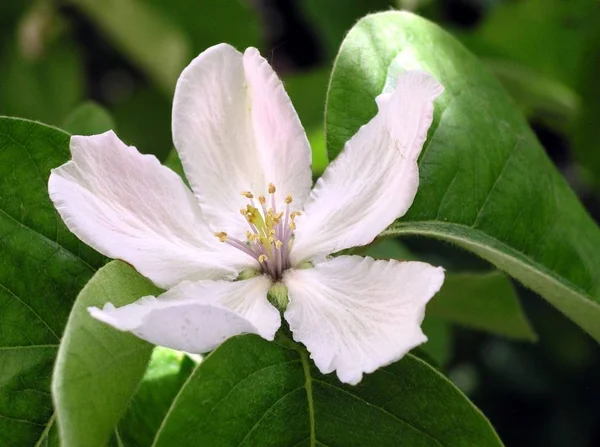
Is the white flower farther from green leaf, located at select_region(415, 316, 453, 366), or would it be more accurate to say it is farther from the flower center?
green leaf, located at select_region(415, 316, 453, 366)

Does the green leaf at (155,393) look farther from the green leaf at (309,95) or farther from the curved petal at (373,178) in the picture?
the green leaf at (309,95)

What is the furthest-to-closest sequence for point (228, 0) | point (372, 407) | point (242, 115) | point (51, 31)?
point (51, 31)
point (228, 0)
point (242, 115)
point (372, 407)

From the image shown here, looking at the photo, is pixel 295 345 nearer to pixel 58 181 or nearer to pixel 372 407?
pixel 372 407

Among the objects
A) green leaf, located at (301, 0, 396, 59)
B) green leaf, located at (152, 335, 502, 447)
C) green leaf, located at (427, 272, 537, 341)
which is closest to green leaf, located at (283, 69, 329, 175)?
green leaf, located at (301, 0, 396, 59)

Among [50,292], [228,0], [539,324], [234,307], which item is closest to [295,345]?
[234,307]

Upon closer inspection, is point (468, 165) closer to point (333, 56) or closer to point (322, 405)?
point (322, 405)
